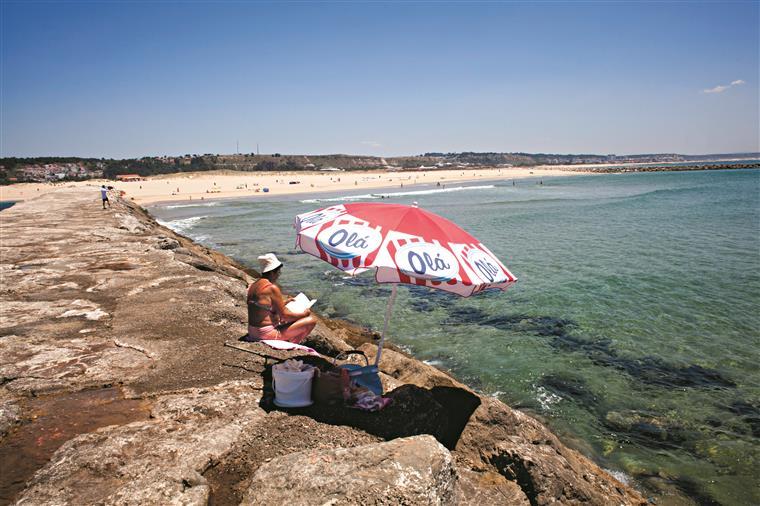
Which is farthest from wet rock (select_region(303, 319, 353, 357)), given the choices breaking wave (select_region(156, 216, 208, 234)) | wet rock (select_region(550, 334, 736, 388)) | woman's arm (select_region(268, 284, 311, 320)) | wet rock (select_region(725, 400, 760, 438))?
breaking wave (select_region(156, 216, 208, 234))

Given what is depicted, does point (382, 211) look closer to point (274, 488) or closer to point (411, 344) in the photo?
point (274, 488)

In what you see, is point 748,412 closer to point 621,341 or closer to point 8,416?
point 621,341

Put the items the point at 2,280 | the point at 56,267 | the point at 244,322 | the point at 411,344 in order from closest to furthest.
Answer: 1. the point at 244,322
2. the point at 2,280
3. the point at 56,267
4. the point at 411,344

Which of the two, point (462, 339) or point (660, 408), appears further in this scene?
point (462, 339)

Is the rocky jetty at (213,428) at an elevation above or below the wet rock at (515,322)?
above

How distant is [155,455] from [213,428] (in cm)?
50

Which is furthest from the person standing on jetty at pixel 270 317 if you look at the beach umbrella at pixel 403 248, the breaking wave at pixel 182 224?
the breaking wave at pixel 182 224

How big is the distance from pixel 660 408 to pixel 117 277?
9726mm

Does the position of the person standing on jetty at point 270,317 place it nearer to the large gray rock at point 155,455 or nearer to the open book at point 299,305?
the open book at point 299,305

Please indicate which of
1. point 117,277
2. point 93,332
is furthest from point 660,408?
point 117,277

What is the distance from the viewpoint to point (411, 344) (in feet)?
30.3

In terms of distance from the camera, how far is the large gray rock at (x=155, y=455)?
2748 millimetres

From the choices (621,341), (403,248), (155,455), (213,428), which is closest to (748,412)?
(621,341)

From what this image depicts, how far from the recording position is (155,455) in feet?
10.6
